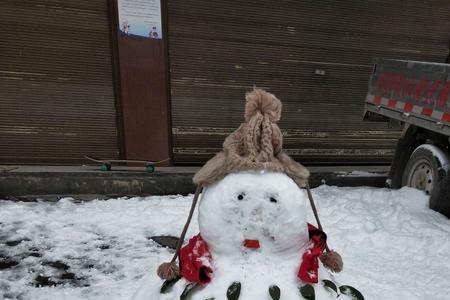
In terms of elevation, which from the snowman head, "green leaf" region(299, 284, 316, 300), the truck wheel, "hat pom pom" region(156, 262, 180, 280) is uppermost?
the snowman head

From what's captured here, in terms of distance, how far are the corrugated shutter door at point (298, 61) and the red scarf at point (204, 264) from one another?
16.0 ft

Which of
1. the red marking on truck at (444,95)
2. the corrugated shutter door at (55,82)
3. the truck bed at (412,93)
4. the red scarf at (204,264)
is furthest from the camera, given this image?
the corrugated shutter door at (55,82)

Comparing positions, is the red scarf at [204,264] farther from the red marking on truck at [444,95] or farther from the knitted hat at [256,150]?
the red marking on truck at [444,95]

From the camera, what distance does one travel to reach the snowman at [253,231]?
1.93 meters

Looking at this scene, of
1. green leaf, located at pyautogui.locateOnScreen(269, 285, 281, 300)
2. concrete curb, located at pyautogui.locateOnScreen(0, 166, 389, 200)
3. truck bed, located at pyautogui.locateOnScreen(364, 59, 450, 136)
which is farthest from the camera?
concrete curb, located at pyautogui.locateOnScreen(0, 166, 389, 200)

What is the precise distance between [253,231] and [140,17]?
17.2 ft

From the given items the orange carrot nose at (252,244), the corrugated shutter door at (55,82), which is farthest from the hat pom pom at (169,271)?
the corrugated shutter door at (55,82)

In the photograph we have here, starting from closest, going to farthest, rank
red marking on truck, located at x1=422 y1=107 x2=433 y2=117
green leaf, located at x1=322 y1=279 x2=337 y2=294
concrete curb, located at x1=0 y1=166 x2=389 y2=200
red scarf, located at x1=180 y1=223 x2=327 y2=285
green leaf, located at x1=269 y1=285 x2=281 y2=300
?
green leaf, located at x1=269 y1=285 x2=281 y2=300, red scarf, located at x1=180 y1=223 x2=327 y2=285, green leaf, located at x1=322 y1=279 x2=337 y2=294, red marking on truck, located at x1=422 y1=107 x2=433 y2=117, concrete curb, located at x1=0 y1=166 x2=389 y2=200

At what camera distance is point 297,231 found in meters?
2.00

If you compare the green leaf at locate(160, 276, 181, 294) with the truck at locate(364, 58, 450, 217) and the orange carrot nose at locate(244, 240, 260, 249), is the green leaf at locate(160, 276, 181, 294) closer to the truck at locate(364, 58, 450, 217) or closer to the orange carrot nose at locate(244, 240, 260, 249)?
the orange carrot nose at locate(244, 240, 260, 249)

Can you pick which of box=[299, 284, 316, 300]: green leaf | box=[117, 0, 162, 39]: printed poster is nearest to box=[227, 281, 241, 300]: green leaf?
box=[299, 284, 316, 300]: green leaf

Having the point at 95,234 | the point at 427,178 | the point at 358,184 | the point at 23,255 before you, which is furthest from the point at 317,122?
the point at 23,255

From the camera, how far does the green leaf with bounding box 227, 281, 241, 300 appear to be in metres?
1.88

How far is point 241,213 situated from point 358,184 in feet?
18.0
